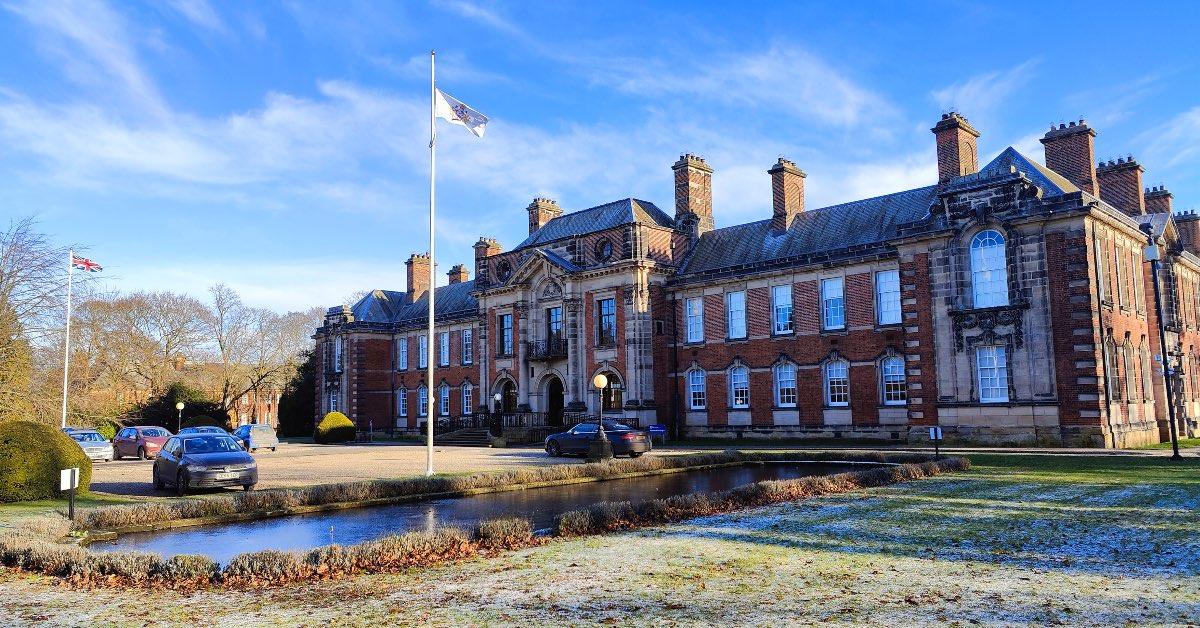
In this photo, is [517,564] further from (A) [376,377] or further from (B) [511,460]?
(A) [376,377]

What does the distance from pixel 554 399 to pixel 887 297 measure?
19.6m

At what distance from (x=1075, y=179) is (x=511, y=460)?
24.9 meters

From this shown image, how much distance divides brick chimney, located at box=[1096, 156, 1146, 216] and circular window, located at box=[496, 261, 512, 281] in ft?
98.3

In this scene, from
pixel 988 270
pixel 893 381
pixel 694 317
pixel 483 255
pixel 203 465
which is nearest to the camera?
pixel 203 465

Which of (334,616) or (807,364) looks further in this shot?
(807,364)

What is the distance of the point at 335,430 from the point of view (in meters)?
54.6

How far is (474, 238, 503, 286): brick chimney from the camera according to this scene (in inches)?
2040

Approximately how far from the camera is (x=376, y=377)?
204 feet

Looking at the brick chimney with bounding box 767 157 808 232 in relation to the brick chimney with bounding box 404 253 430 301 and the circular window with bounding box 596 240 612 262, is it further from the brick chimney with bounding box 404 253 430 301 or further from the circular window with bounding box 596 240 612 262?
the brick chimney with bounding box 404 253 430 301

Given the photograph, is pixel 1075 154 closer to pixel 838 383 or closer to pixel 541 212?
pixel 838 383

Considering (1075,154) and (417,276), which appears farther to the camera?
(417,276)

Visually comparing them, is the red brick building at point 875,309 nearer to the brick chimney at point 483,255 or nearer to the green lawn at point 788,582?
the brick chimney at point 483,255

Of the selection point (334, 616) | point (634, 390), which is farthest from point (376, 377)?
point (334, 616)

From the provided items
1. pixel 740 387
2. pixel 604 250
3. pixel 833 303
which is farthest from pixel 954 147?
pixel 604 250
